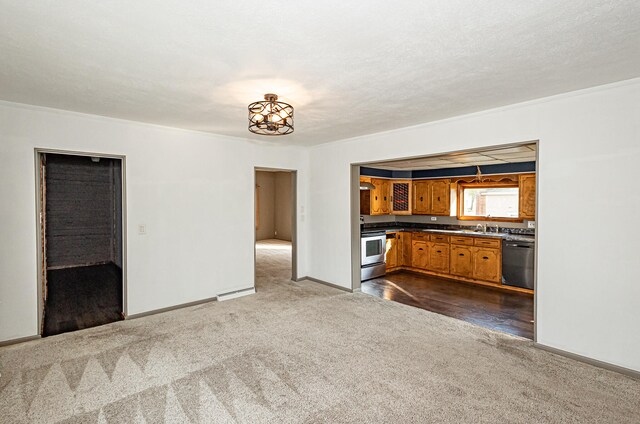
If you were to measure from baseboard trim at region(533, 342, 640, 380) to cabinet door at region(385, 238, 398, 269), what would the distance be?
3.56 meters

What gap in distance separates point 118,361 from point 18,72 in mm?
2561

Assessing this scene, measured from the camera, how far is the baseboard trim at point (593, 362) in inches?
109

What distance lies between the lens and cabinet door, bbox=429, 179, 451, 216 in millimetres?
7109

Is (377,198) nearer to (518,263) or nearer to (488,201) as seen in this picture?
A: (488,201)

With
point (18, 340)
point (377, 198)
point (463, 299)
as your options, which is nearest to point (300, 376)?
point (18, 340)

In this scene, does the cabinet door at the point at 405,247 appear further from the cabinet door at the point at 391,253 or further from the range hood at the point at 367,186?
the range hood at the point at 367,186

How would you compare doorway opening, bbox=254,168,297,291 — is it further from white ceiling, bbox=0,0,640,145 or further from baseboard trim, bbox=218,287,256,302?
white ceiling, bbox=0,0,640,145

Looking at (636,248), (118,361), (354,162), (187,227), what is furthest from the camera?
(354,162)

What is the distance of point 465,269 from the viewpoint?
20.2 ft

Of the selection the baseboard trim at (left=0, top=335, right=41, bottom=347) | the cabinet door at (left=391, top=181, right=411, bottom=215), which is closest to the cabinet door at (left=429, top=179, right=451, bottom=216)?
the cabinet door at (left=391, top=181, right=411, bottom=215)

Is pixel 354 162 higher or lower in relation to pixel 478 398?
higher

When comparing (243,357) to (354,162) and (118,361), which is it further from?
(354,162)

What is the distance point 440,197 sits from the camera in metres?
7.24

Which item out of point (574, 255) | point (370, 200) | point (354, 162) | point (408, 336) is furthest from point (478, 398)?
point (370, 200)
